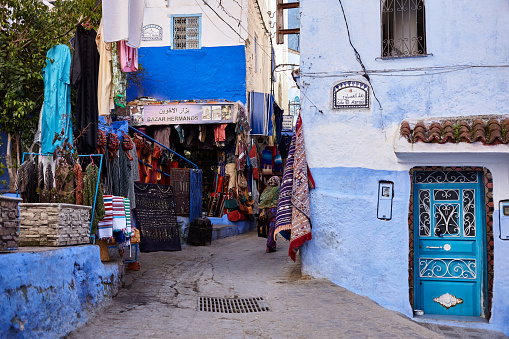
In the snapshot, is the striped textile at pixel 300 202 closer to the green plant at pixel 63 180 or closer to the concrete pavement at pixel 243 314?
the concrete pavement at pixel 243 314

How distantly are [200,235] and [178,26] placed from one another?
25.1ft

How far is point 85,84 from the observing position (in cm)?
838

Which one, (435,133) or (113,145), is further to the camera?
(113,145)

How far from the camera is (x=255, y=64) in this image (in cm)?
1831

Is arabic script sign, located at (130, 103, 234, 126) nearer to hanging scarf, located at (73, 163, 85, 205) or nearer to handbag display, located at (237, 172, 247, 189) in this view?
handbag display, located at (237, 172, 247, 189)

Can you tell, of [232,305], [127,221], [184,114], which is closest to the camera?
[232,305]

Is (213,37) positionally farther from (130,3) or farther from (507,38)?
(507,38)

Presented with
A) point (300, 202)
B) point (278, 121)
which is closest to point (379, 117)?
point (300, 202)

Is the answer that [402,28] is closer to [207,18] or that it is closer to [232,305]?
[232,305]

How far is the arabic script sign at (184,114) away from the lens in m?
14.9

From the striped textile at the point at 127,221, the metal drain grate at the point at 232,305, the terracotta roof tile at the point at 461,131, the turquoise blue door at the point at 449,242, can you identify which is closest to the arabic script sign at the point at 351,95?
the terracotta roof tile at the point at 461,131

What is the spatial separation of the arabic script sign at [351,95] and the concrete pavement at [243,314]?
3.15 metres

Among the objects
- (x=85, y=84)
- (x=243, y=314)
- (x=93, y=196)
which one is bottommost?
(x=243, y=314)

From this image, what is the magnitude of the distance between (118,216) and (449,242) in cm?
554
